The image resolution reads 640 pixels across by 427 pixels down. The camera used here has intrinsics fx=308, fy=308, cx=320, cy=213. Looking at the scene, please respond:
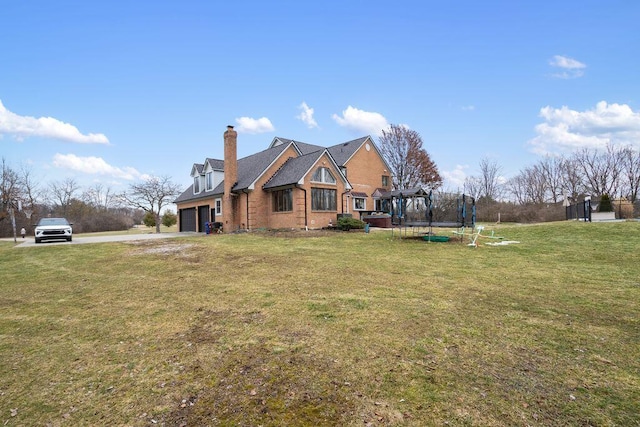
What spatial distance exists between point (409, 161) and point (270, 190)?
985 inches

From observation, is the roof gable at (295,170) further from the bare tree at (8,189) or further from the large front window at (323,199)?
the bare tree at (8,189)

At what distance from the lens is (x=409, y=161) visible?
41656 mm

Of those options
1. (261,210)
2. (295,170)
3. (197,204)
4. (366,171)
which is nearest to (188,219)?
(197,204)

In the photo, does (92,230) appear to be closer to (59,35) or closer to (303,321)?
(59,35)

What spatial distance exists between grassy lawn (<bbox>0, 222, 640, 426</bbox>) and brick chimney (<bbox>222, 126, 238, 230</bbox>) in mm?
15769

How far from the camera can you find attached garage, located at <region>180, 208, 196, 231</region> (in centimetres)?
3035

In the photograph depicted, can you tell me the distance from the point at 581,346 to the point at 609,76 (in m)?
22.3

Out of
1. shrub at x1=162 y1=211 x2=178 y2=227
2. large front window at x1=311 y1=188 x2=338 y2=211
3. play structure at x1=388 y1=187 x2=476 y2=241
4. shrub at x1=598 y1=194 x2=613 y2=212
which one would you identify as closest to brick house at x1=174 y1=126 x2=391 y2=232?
large front window at x1=311 y1=188 x2=338 y2=211

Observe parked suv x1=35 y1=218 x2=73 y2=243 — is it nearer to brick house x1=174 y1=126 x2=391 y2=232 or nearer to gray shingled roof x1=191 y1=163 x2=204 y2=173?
brick house x1=174 y1=126 x2=391 y2=232

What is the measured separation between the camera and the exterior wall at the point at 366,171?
3157 centimetres

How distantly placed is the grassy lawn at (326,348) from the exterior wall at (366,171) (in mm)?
23759

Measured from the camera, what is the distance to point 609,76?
18109mm

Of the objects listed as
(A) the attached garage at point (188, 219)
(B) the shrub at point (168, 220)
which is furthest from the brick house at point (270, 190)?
(B) the shrub at point (168, 220)

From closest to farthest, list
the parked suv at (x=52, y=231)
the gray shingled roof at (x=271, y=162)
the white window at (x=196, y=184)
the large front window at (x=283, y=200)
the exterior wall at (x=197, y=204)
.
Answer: the parked suv at (x=52, y=231)
the large front window at (x=283, y=200)
the gray shingled roof at (x=271, y=162)
the exterior wall at (x=197, y=204)
the white window at (x=196, y=184)
